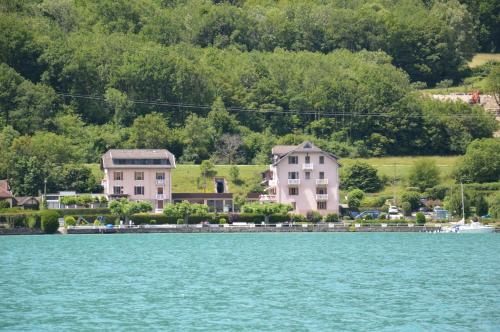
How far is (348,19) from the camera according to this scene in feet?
538

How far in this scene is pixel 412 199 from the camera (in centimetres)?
9781

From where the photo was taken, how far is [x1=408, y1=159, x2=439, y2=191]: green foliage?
103688mm


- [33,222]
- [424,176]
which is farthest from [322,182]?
[33,222]

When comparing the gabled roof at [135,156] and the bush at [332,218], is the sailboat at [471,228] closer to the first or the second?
the bush at [332,218]

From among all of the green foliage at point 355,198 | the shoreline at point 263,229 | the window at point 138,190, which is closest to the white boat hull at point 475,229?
the shoreline at point 263,229

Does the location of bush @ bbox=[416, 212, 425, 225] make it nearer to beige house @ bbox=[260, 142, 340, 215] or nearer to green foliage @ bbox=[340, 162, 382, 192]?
beige house @ bbox=[260, 142, 340, 215]

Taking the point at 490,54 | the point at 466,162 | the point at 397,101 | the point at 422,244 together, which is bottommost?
the point at 422,244

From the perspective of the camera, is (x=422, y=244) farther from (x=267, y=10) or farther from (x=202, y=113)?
(x=267, y=10)

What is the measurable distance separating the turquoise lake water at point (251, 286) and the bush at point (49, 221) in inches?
350

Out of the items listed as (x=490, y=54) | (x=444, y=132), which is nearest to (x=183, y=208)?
(x=444, y=132)

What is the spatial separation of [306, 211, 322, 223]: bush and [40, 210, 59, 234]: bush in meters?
20.8

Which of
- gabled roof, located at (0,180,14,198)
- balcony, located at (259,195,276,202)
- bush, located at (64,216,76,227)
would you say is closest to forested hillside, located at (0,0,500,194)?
gabled roof, located at (0,180,14,198)

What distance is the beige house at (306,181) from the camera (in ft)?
331

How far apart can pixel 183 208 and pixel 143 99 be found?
35995mm
